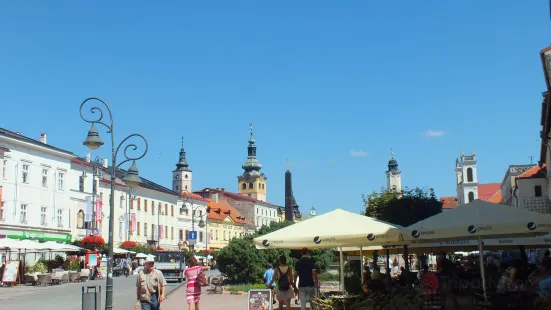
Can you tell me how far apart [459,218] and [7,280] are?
30173mm

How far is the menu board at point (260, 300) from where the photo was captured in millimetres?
15134

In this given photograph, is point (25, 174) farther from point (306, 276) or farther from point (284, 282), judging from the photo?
point (306, 276)

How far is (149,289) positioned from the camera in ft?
42.1

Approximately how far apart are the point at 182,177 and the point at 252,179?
29219 mm

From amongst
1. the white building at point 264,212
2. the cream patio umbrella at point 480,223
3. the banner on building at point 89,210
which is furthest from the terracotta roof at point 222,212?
the cream patio umbrella at point 480,223

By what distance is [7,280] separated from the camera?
35.7 m

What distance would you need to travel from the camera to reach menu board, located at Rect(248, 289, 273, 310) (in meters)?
15.1

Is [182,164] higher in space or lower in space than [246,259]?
higher

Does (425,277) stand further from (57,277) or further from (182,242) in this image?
(182,242)

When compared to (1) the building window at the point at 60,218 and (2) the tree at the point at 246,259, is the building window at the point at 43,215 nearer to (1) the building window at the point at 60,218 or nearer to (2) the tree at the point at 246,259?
(1) the building window at the point at 60,218

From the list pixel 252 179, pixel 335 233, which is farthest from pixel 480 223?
pixel 252 179

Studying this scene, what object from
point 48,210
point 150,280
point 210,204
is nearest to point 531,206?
point 48,210

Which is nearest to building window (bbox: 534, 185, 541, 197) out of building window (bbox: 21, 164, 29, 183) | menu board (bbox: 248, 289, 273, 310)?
building window (bbox: 21, 164, 29, 183)

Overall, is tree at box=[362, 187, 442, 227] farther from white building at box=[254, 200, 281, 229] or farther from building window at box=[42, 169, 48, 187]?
white building at box=[254, 200, 281, 229]
